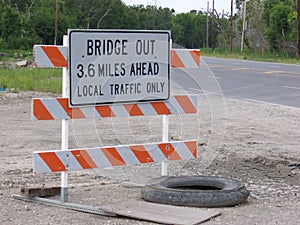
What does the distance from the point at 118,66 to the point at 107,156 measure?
0.96 metres

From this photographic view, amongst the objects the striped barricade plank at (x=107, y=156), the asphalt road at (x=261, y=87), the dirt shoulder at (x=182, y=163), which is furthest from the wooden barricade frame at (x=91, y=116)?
the asphalt road at (x=261, y=87)

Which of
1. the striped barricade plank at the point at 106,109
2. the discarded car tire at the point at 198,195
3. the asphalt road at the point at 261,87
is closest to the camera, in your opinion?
the striped barricade plank at the point at 106,109

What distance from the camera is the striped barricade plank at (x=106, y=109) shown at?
6695 millimetres

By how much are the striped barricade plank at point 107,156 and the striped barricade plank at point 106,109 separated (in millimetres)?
355

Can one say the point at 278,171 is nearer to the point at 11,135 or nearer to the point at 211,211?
the point at 211,211

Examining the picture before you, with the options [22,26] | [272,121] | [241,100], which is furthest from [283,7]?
[272,121]

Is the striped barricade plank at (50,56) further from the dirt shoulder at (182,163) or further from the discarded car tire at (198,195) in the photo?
the discarded car tire at (198,195)

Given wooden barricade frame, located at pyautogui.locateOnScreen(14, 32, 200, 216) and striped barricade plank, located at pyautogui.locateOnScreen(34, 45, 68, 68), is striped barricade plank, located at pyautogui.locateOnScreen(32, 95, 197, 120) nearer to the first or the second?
wooden barricade frame, located at pyautogui.locateOnScreen(14, 32, 200, 216)

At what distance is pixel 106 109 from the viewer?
23.3 feet

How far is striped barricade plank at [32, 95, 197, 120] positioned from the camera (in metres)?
6.70

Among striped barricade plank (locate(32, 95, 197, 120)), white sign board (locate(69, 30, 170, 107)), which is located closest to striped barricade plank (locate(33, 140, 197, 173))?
striped barricade plank (locate(32, 95, 197, 120))

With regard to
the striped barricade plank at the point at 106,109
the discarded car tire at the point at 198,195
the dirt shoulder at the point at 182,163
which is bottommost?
the dirt shoulder at the point at 182,163

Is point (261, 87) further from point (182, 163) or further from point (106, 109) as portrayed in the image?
point (106, 109)

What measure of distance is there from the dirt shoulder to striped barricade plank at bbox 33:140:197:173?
15.0 inches
